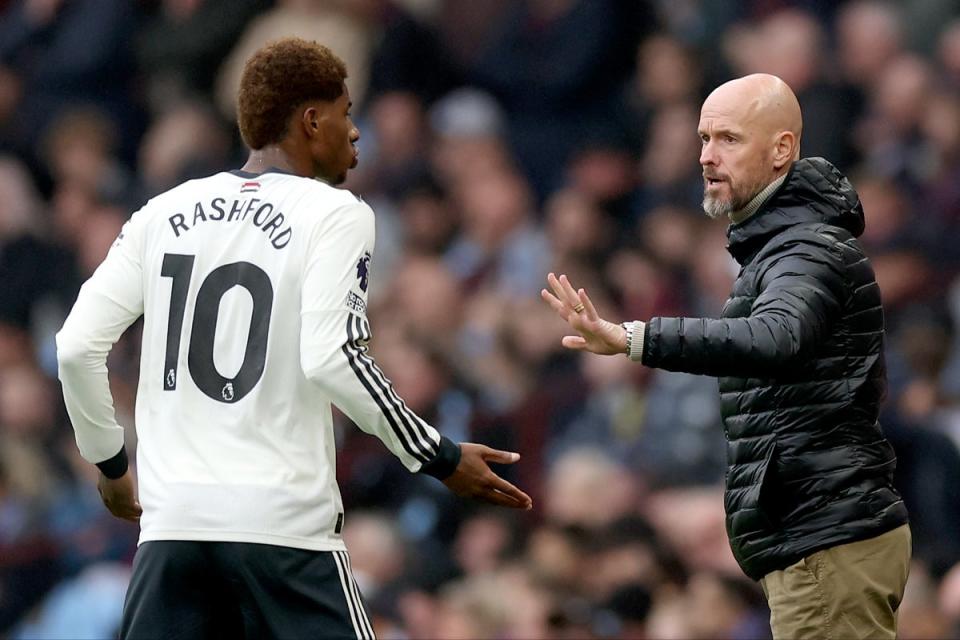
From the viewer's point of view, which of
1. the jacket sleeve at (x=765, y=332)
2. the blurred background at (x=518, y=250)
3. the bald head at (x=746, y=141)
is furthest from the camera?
the blurred background at (x=518, y=250)

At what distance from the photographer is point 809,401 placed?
12.7 ft

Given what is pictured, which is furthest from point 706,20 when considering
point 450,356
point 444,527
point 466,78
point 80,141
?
point 80,141

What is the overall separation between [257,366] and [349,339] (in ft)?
0.74

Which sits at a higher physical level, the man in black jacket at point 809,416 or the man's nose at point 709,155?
the man's nose at point 709,155

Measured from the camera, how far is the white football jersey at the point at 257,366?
372cm

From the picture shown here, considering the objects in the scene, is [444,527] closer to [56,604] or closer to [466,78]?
[56,604]

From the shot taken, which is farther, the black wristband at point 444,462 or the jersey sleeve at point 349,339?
the black wristband at point 444,462

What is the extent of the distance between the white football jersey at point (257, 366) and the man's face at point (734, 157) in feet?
2.85

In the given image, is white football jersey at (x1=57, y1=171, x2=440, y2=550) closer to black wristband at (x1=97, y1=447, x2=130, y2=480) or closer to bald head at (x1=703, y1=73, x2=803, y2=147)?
black wristband at (x1=97, y1=447, x2=130, y2=480)

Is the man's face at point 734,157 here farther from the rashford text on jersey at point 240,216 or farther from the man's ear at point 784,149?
the rashford text on jersey at point 240,216

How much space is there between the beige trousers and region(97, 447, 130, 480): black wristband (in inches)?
63.5

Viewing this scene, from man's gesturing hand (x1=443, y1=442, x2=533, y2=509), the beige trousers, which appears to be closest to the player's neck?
man's gesturing hand (x1=443, y1=442, x2=533, y2=509)

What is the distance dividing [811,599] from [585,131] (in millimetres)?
5269

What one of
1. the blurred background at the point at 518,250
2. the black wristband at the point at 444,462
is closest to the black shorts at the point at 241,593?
the black wristband at the point at 444,462
